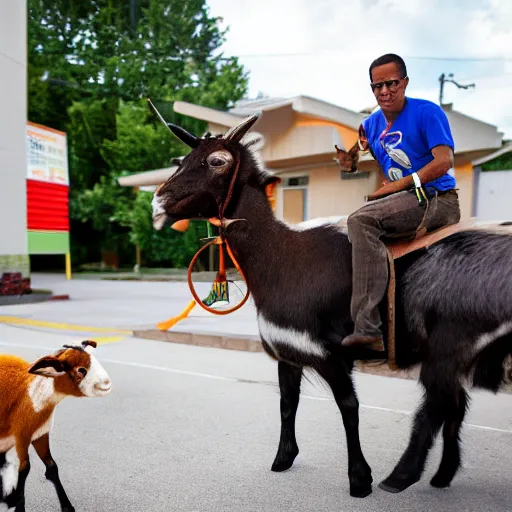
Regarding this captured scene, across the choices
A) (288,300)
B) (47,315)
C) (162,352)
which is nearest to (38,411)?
(288,300)

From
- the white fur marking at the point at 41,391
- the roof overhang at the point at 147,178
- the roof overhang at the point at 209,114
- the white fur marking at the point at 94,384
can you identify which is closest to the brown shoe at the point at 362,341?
the white fur marking at the point at 94,384

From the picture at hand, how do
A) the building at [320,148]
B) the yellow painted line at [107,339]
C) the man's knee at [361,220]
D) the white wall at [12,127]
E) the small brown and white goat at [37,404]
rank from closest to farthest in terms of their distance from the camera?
1. the small brown and white goat at [37,404]
2. the man's knee at [361,220]
3. the yellow painted line at [107,339]
4. the white wall at [12,127]
5. the building at [320,148]

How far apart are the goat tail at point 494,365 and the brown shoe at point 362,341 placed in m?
0.52

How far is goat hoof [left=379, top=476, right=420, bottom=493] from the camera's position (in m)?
3.60

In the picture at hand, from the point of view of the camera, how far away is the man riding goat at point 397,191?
3418 millimetres

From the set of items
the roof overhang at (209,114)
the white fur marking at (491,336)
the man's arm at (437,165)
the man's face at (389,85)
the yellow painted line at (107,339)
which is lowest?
the yellow painted line at (107,339)

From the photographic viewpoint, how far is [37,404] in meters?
3.35

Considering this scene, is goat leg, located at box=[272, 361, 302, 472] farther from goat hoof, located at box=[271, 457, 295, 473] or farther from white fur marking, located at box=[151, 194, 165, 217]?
white fur marking, located at box=[151, 194, 165, 217]

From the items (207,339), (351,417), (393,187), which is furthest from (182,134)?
(207,339)

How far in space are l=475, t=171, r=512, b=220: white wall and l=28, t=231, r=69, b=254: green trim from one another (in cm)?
1394

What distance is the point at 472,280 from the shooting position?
10.9 ft

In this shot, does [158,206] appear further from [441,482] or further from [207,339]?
[207,339]

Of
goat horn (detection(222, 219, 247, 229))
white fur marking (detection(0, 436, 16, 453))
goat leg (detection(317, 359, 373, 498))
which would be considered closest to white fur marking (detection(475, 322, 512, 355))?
goat leg (detection(317, 359, 373, 498))

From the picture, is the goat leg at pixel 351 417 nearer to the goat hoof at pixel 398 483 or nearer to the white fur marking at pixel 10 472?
the goat hoof at pixel 398 483
